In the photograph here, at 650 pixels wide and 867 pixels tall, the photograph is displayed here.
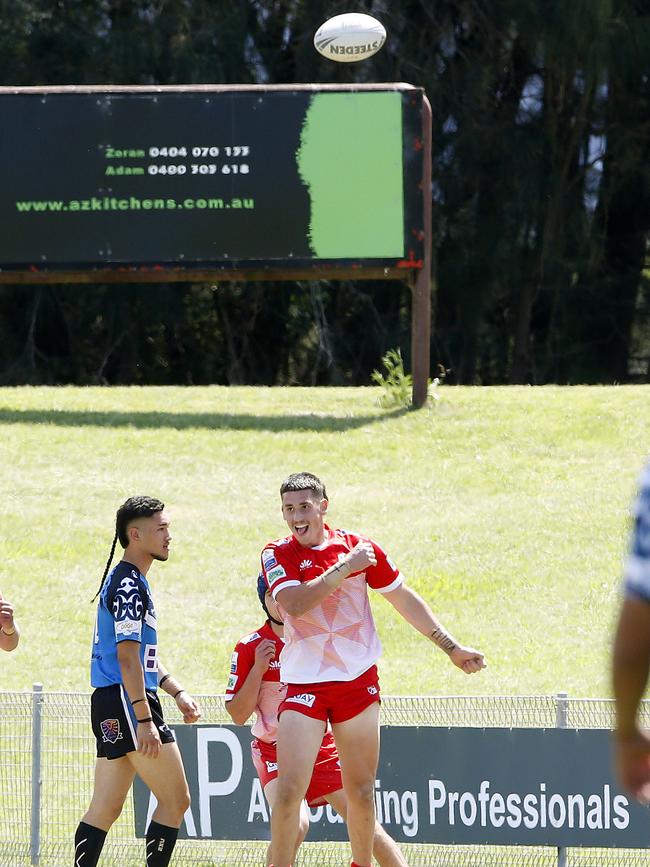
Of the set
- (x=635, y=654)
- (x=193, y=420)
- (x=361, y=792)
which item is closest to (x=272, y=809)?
(x=361, y=792)

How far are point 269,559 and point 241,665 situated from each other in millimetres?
473

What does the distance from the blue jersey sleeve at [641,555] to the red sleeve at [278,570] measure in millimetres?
3105

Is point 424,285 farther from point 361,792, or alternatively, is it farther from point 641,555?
point 641,555

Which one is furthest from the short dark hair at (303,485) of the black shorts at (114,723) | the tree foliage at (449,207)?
the tree foliage at (449,207)

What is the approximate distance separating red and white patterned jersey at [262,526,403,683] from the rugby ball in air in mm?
12588

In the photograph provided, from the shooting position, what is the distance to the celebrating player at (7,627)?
5586 mm

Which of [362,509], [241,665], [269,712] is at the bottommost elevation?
[362,509]

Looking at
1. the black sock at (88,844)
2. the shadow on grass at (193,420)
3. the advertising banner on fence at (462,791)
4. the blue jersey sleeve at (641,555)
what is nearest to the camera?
the blue jersey sleeve at (641,555)

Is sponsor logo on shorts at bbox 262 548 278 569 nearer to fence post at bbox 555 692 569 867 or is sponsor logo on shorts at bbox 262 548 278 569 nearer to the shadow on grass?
fence post at bbox 555 692 569 867

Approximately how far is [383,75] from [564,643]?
1963 cm

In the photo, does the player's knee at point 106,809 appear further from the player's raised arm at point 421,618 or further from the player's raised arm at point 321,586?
the player's raised arm at point 421,618

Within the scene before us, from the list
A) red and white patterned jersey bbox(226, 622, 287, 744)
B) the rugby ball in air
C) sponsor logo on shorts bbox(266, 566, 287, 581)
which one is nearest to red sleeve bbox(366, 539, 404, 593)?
sponsor logo on shorts bbox(266, 566, 287, 581)

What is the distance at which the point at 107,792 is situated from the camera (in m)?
5.39

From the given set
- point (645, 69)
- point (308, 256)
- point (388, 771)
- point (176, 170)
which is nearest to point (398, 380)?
point (308, 256)
